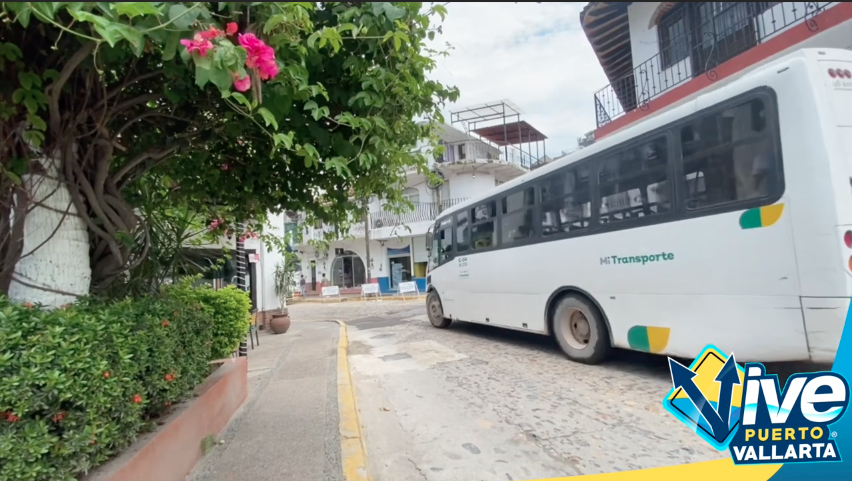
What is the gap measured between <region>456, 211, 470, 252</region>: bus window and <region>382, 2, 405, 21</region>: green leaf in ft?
24.7

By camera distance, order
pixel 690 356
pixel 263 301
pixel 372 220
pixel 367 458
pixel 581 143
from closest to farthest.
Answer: pixel 367 458, pixel 690 356, pixel 263 301, pixel 581 143, pixel 372 220

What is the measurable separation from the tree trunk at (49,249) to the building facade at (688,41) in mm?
7137

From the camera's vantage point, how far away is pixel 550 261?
23.0ft

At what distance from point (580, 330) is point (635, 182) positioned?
248 centimetres

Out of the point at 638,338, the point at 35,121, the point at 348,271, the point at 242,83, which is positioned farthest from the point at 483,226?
the point at 348,271

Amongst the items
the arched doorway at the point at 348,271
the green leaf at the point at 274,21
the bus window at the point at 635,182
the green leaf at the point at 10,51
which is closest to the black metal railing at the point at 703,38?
the bus window at the point at 635,182

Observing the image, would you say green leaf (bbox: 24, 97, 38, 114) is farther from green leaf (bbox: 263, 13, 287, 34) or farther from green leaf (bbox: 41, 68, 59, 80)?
green leaf (bbox: 263, 13, 287, 34)

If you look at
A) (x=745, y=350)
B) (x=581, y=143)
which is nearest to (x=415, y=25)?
(x=745, y=350)

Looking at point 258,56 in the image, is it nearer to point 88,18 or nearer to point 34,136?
point 88,18

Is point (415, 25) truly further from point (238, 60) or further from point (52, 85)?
point (52, 85)

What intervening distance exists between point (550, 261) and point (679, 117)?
282 centimetres

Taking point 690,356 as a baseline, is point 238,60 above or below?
above

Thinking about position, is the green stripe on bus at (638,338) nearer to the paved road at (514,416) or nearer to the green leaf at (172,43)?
the paved road at (514,416)

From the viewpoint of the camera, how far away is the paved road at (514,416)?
139 inches
